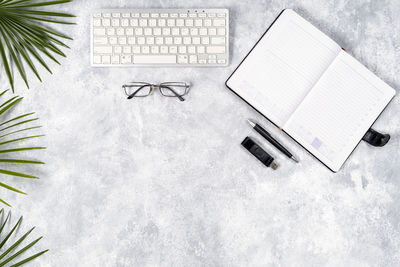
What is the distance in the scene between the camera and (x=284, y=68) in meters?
1.14

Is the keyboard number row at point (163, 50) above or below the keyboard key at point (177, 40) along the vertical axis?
below

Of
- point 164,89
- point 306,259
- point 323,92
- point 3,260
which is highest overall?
point 323,92

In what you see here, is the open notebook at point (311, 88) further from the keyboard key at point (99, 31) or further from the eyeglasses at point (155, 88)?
the keyboard key at point (99, 31)

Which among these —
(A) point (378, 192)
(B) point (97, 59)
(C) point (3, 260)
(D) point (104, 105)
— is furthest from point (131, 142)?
(A) point (378, 192)

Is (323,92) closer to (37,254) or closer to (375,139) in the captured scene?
(375,139)

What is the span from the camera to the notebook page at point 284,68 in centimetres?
114

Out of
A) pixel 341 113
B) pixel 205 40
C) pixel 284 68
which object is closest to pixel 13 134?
pixel 205 40

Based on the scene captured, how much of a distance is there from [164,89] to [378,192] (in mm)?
783

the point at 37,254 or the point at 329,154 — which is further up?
the point at 329,154

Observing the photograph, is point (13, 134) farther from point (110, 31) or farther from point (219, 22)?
point (219, 22)

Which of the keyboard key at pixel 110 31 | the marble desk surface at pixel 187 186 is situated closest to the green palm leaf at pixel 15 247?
the marble desk surface at pixel 187 186

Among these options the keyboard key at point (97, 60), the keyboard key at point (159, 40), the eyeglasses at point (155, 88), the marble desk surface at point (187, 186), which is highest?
the keyboard key at point (159, 40)

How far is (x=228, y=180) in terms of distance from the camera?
117cm

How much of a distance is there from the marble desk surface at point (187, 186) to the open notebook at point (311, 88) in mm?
58
